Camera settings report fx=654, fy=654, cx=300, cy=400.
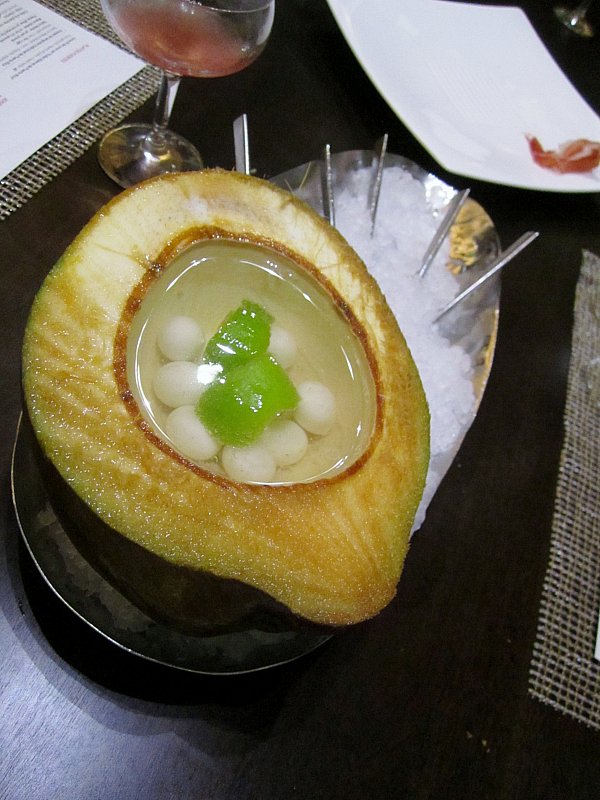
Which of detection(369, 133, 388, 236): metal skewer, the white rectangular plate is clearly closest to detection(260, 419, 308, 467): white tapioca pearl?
detection(369, 133, 388, 236): metal skewer

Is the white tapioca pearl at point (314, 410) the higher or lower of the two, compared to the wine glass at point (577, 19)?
higher

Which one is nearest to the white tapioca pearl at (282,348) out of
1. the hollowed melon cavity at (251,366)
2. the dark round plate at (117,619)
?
the hollowed melon cavity at (251,366)

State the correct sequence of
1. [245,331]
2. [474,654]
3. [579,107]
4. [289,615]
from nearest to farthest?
[289,615] < [245,331] < [474,654] < [579,107]

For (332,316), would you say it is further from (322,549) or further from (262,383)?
(322,549)

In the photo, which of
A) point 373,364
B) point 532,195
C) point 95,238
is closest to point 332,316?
point 373,364

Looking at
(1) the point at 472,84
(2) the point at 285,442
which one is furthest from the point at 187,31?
(1) the point at 472,84

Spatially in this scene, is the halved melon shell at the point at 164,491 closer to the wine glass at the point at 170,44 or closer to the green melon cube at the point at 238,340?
the green melon cube at the point at 238,340
